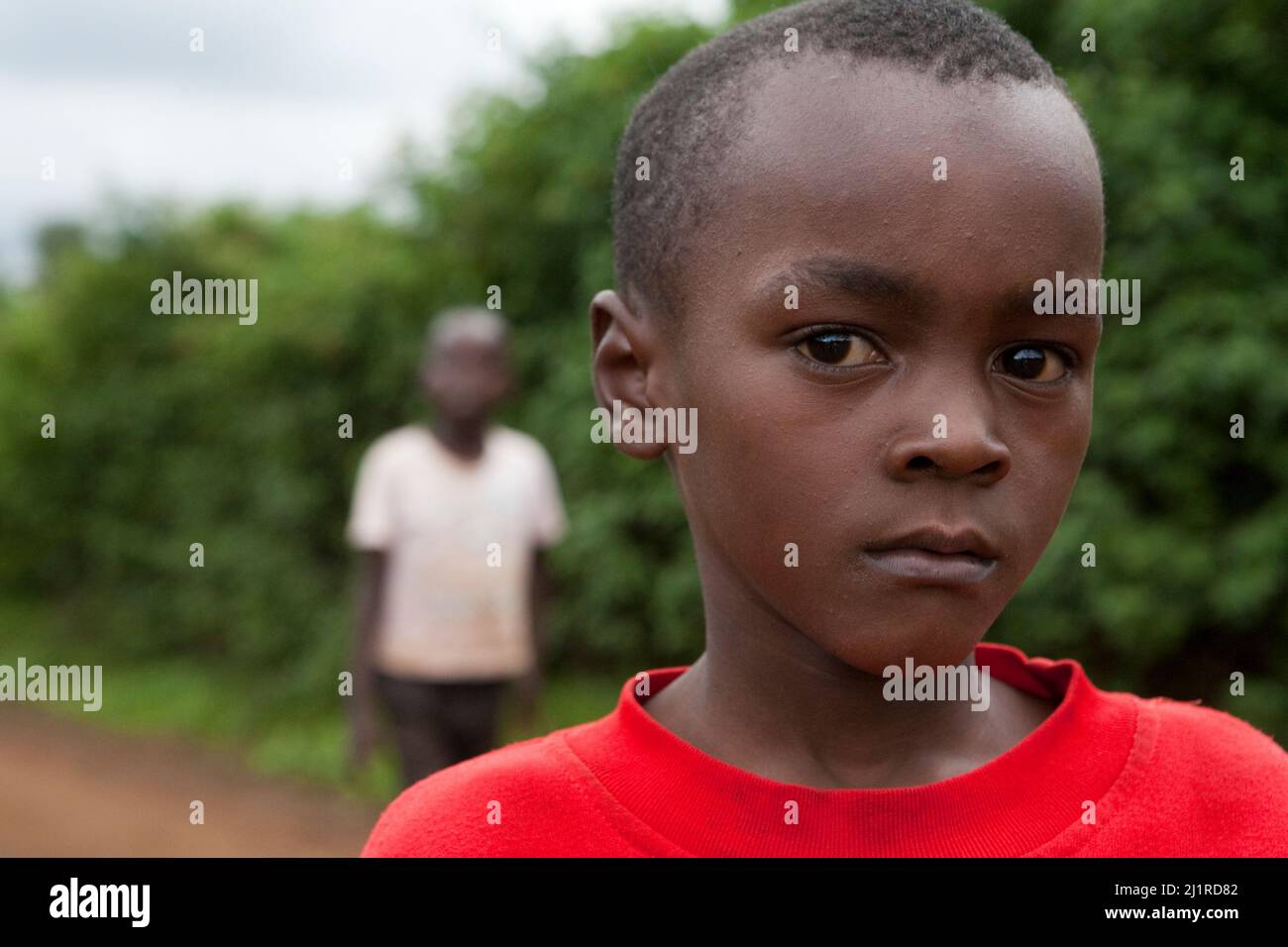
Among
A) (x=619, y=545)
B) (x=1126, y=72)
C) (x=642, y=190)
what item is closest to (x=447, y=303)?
(x=619, y=545)

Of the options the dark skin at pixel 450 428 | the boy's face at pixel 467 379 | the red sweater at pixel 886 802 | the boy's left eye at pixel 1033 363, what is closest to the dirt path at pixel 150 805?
the dark skin at pixel 450 428

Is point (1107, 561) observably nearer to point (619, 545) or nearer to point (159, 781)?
point (619, 545)

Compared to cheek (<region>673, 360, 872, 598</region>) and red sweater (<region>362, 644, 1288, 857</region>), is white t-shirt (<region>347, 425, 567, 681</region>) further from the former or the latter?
cheek (<region>673, 360, 872, 598</region>)

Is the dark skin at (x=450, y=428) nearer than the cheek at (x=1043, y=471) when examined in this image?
No

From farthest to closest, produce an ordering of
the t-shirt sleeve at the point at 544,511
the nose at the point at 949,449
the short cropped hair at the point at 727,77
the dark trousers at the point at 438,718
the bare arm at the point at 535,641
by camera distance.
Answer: the bare arm at the point at 535,641
the t-shirt sleeve at the point at 544,511
the dark trousers at the point at 438,718
the short cropped hair at the point at 727,77
the nose at the point at 949,449

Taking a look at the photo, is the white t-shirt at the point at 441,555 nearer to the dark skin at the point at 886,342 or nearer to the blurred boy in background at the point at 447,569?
the blurred boy in background at the point at 447,569

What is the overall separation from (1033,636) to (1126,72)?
1.99 metres

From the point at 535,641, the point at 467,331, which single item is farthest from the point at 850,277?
the point at 535,641

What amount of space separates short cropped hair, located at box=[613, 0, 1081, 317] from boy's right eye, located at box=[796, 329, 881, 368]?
22cm

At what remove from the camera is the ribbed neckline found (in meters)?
1.35

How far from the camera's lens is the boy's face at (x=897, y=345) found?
129cm

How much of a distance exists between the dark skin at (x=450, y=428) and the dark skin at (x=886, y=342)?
3.28 m

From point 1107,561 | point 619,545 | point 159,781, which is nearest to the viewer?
point 1107,561
